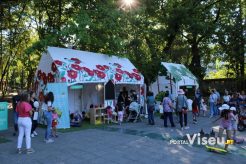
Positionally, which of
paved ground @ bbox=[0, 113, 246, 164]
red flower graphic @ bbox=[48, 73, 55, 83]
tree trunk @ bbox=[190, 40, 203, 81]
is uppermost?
tree trunk @ bbox=[190, 40, 203, 81]

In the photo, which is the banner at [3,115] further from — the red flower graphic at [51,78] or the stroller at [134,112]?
the stroller at [134,112]

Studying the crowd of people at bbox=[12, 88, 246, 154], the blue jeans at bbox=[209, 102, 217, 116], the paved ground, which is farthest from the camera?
the blue jeans at bbox=[209, 102, 217, 116]

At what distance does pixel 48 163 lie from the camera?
7.82 meters

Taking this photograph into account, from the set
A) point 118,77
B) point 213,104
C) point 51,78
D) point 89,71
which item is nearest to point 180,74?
point 213,104

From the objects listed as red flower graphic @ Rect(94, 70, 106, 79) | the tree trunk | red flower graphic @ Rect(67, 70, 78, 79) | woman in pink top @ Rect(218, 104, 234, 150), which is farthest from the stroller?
the tree trunk

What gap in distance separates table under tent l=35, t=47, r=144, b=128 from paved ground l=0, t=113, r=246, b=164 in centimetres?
242

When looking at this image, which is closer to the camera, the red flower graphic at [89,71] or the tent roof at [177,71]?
the red flower graphic at [89,71]

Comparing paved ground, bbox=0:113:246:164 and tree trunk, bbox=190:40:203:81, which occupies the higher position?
tree trunk, bbox=190:40:203:81

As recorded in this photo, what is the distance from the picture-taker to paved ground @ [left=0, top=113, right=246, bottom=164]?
325 inches

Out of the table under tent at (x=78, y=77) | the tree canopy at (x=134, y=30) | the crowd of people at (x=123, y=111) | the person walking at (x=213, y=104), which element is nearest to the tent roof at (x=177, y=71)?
the tree canopy at (x=134, y=30)

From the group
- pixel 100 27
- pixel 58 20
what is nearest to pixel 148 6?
pixel 58 20

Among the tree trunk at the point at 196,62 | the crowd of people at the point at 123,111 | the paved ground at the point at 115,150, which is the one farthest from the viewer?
the tree trunk at the point at 196,62

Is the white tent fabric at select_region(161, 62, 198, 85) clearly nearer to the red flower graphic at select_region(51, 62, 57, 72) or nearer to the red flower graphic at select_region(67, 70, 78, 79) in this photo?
the red flower graphic at select_region(67, 70, 78, 79)

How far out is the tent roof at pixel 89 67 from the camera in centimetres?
1464
